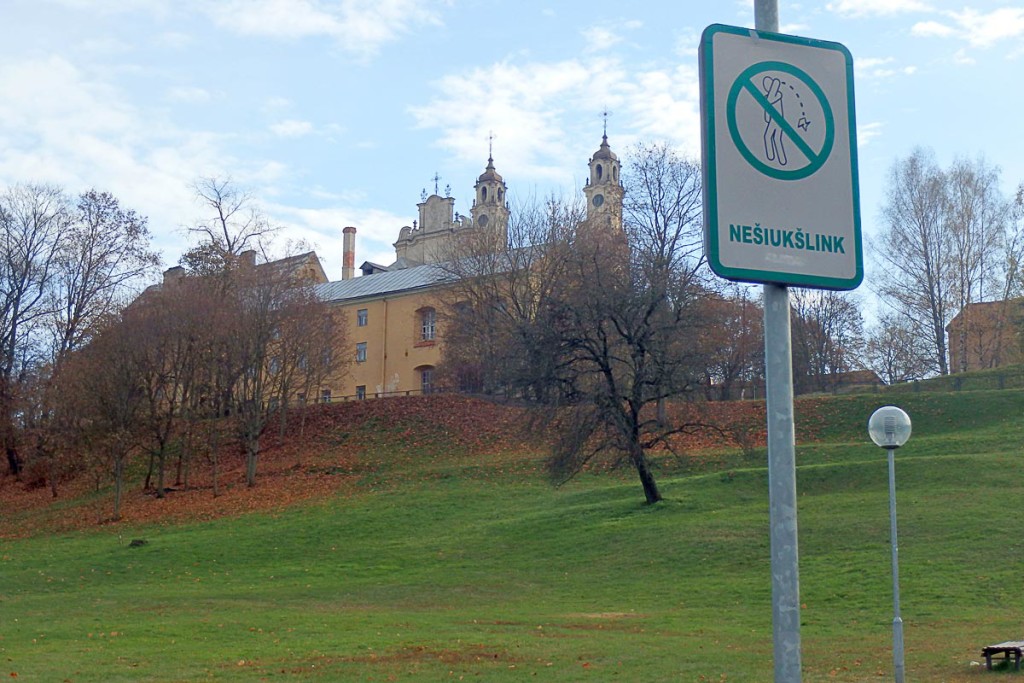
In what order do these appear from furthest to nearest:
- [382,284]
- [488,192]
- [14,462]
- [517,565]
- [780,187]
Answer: [488,192], [382,284], [14,462], [517,565], [780,187]

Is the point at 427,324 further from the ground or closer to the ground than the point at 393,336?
further from the ground

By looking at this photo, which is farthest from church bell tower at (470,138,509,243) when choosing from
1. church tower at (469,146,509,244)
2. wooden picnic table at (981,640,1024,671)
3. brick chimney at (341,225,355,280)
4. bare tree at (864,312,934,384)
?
wooden picnic table at (981,640,1024,671)

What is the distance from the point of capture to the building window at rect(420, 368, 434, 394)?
73625 mm

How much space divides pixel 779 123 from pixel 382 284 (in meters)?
78.2

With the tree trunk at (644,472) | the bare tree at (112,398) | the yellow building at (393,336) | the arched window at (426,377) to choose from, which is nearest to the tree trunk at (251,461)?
the bare tree at (112,398)

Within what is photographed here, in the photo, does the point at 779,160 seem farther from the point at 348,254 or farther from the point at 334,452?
the point at 348,254

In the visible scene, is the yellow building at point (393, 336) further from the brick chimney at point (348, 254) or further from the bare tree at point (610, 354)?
the bare tree at point (610, 354)

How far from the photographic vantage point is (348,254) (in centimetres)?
10300

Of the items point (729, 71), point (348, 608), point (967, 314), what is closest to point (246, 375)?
point (348, 608)

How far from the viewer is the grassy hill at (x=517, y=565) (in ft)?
57.6

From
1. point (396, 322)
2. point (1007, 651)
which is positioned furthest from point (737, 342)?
point (1007, 651)

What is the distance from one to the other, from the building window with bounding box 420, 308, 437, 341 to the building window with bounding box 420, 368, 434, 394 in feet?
7.38

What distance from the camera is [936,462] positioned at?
36.9m

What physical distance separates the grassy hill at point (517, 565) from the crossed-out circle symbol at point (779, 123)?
40.1ft
